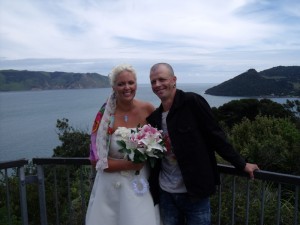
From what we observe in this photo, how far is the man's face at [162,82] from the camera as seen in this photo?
257cm

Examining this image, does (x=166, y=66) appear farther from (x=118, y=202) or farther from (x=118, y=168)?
(x=118, y=202)

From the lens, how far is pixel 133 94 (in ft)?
9.24

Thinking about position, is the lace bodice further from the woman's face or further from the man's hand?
the man's hand

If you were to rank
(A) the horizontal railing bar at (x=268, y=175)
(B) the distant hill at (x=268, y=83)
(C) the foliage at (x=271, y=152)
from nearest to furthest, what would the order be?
(A) the horizontal railing bar at (x=268, y=175) < (C) the foliage at (x=271, y=152) < (B) the distant hill at (x=268, y=83)

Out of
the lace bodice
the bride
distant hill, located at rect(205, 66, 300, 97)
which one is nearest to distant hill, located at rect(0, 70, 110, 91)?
distant hill, located at rect(205, 66, 300, 97)

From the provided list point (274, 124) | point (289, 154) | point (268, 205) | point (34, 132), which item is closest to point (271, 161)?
point (289, 154)

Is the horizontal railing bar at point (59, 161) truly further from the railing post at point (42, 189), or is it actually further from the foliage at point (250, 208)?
the foliage at point (250, 208)

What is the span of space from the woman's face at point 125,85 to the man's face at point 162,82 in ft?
0.71

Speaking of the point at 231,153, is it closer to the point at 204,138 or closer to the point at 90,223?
the point at 204,138

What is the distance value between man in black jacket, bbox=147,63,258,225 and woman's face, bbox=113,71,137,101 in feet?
0.72

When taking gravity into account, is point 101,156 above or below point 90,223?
above

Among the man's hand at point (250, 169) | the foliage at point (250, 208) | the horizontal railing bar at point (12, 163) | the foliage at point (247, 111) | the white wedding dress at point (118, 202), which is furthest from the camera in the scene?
the foliage at point (247, 111)

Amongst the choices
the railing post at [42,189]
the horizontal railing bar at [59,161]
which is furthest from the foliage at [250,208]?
the railing post at [42,189]

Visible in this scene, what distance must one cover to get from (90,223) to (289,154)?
13009mm
